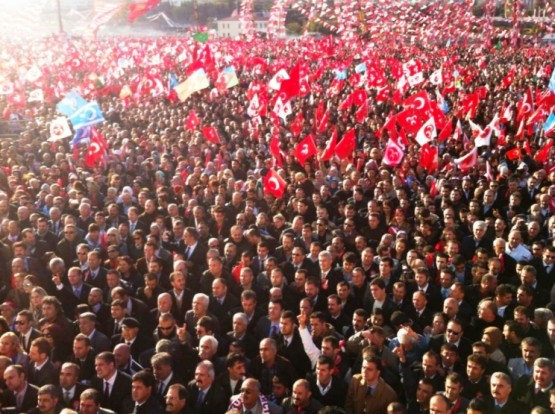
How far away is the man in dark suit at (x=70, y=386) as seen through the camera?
17.2ft

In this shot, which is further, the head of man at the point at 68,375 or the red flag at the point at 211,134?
the red flag at the point at 211,134

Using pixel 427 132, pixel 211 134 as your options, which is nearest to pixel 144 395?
pixel 427 132

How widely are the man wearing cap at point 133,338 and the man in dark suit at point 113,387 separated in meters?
0.65

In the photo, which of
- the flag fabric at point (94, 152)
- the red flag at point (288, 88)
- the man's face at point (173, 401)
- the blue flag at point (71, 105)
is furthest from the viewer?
the red flag at point (288, 88)

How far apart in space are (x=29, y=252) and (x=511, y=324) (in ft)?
21.5

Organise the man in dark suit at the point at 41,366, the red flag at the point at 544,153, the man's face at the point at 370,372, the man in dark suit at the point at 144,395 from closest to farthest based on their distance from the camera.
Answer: the man in dark suit at the point at 144,395
the man's face at the point at 370,372
the man in dark suit at the point at 41,366
the red flag at the point at 544,153

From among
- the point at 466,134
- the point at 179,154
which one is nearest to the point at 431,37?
the point at 466,134

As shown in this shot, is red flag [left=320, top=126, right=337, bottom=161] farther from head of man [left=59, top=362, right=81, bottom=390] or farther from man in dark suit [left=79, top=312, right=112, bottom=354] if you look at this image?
head of man [left=59, top=362, right=81, bottom=390]

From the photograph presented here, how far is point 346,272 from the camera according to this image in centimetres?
780

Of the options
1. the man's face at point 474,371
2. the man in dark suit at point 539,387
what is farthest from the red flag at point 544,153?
the man's face at point 474,371

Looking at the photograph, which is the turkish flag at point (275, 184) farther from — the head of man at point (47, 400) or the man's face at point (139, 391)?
the head of man at point (47, 400)

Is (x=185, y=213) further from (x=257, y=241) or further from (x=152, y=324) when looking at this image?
(x=152, y=324)

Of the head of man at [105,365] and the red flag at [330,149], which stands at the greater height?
the head of man at [105,365]

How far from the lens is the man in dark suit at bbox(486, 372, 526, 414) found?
4867 millimetres
